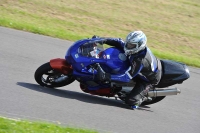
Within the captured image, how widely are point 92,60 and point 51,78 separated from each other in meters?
0.86

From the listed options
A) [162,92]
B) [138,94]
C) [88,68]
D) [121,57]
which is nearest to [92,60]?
[88,68]

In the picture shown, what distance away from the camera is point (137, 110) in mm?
8898

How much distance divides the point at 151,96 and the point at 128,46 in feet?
3.95

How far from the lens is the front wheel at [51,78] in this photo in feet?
27.6

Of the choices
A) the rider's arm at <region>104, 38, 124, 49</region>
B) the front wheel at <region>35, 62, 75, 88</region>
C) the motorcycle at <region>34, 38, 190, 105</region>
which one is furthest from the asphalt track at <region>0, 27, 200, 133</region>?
the rider's arm at <region>104, 38, 124, 49</region>

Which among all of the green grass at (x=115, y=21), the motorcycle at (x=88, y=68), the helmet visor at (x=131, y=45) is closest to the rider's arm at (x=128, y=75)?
the motorcycle at (x=88, y=68)

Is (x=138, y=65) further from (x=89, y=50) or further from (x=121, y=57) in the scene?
(x=89, y=50)

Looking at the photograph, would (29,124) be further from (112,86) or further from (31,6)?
(31,6)

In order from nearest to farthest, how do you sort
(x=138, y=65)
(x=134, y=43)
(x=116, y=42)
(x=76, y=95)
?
(x=134, y=43) < (x=138, y=65) < (x=116, y=42) < (x=76, y=95)

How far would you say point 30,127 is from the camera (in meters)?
6.41

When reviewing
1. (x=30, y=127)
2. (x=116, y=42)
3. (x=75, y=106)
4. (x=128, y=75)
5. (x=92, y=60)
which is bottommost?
(x=75, y=106)

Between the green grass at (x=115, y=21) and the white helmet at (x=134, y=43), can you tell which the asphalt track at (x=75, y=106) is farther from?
the green grass at (x=115, y=21)

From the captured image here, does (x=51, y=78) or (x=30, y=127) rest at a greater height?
(x=51, y=78)

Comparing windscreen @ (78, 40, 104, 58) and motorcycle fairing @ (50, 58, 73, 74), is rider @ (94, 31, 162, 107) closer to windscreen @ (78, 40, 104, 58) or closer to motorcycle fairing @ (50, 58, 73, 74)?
windscreen @ (78, 40, 104, 58)
